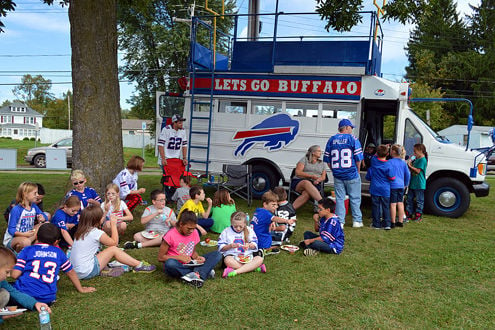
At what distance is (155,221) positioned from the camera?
20.0ft

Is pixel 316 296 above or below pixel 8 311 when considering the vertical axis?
below

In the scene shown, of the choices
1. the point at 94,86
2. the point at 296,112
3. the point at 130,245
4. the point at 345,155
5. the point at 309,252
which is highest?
the point at 94,86

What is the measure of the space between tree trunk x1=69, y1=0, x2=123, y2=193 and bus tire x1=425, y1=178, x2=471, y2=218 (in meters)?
6.55

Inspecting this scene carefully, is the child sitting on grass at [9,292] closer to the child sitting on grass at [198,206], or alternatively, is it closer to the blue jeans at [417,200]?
the child sitting on grass at [198,206]

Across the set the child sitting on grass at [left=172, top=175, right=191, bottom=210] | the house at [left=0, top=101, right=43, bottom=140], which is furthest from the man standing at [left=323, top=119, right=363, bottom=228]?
the house at [left=0, top=101, right=43, bottom=140]

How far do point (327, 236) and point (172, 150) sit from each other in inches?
174

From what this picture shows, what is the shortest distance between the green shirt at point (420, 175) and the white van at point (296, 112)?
549 mm

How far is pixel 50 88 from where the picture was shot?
3233 inches

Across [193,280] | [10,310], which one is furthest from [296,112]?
[10,310]

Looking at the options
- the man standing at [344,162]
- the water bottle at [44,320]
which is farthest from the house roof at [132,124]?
the water bottle at [44,320]

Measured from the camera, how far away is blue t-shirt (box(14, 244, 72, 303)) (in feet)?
12.1

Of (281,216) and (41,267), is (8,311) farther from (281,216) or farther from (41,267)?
(281,216)

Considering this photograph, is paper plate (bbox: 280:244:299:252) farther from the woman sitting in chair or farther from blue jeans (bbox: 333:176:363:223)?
the woman sitting in chair

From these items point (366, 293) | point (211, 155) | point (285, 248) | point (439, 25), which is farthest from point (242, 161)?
point (439, 25)
